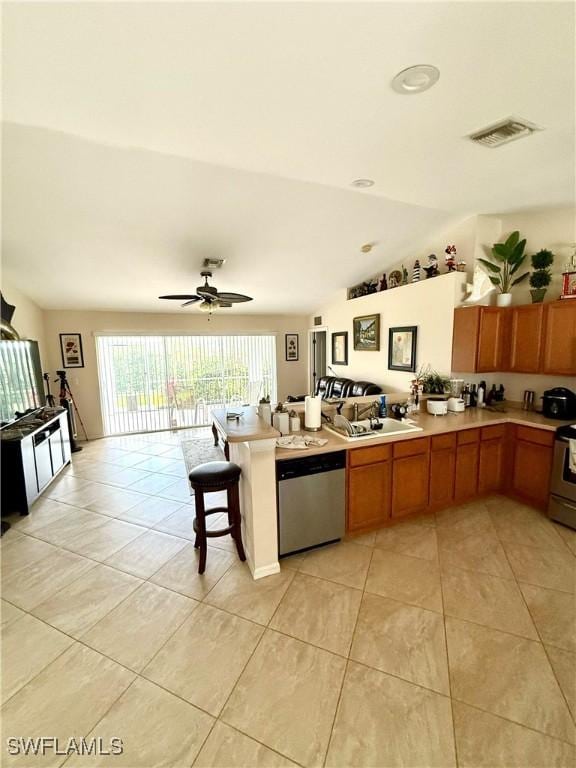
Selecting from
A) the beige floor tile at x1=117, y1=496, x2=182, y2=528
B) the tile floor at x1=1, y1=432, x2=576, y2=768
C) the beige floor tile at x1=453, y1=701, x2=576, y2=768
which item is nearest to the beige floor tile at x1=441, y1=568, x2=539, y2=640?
the tile floor at x1=1, y1=432, x2=576, y2=768

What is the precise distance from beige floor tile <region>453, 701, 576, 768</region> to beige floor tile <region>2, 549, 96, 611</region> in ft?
8.40

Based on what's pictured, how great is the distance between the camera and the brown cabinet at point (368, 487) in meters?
2.55

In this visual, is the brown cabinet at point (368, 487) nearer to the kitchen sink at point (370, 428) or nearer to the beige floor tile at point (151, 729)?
the kitchen sink at point (370, 428)

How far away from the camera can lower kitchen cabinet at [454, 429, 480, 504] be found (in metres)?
3.04

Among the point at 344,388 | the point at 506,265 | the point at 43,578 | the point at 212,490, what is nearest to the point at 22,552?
the point at 43,578

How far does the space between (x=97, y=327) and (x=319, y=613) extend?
6.01 meters

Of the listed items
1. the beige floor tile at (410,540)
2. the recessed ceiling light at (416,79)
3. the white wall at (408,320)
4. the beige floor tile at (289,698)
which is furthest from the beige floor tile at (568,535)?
the recessed ceiling light at (416,79)

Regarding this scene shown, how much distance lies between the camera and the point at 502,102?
5.74ft

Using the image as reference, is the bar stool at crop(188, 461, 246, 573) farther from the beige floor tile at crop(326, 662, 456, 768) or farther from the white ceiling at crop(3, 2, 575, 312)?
the white ceiling at crop(3, 2, 575, 312)

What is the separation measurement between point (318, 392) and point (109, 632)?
212 inches

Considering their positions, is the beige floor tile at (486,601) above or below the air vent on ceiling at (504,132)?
below

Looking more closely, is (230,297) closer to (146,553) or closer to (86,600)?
(146,553)

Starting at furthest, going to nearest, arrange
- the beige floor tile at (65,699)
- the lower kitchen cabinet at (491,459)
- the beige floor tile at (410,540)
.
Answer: the lower kitchen cabinet at (491,459), the beige floor tile at (410,540), the beige floor tile at (65,699)

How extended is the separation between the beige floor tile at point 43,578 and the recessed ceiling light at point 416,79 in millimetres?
3778
